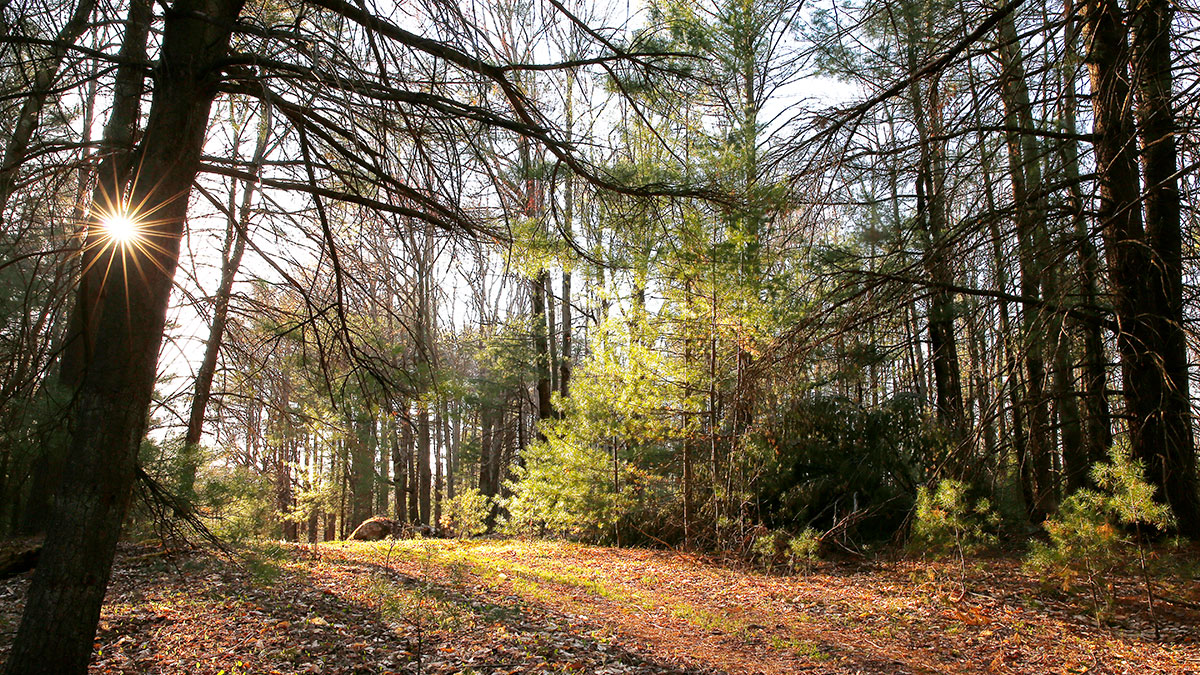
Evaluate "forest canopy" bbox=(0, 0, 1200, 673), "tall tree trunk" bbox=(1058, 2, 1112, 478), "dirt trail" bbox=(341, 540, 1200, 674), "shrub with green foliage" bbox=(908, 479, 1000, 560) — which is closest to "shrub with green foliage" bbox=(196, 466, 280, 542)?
"forest canopy" bbox=(0, 0, 1200, 673)

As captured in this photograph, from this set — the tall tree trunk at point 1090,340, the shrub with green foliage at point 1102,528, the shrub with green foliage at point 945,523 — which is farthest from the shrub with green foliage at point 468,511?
the tall tree trunk at point 1090,340

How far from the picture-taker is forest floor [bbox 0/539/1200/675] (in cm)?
448

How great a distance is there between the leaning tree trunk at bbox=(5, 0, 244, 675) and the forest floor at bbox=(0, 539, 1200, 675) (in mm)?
905

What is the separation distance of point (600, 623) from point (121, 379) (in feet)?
14.1

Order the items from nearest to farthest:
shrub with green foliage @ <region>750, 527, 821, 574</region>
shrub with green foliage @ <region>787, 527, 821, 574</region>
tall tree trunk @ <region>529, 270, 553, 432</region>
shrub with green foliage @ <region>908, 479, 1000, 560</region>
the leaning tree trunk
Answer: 1. the leaning tree trunk
2. shrub with green foliage @ <region>908, 479, 1000, 560</region>
3. shrub with green foliage @ <region>787, 527, 821, 574</region>
4. shrub with green foliage @ <region>750, 527, 821, 574</region>
5. tall tree trunk @ <region>529, 270, 553, 432</region>

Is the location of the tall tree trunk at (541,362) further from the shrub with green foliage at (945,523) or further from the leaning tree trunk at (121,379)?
the leaning tree trunk at (121,379)

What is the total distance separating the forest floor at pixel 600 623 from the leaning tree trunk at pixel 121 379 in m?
0.91

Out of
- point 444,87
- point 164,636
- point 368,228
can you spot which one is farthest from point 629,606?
point 444,87

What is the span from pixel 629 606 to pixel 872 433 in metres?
5.10

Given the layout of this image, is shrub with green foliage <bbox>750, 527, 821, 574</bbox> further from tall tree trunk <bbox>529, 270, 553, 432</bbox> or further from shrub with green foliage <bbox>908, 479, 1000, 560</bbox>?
tall tree trunk <bbox>529, 270, 553, 432</bbox>

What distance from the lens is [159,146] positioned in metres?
Result: 2.98

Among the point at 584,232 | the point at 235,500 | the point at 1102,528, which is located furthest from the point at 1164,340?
the point at 235,500

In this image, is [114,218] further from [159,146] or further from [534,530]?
[534,530]

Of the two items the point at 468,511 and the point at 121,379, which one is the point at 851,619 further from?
the point at 468,511
